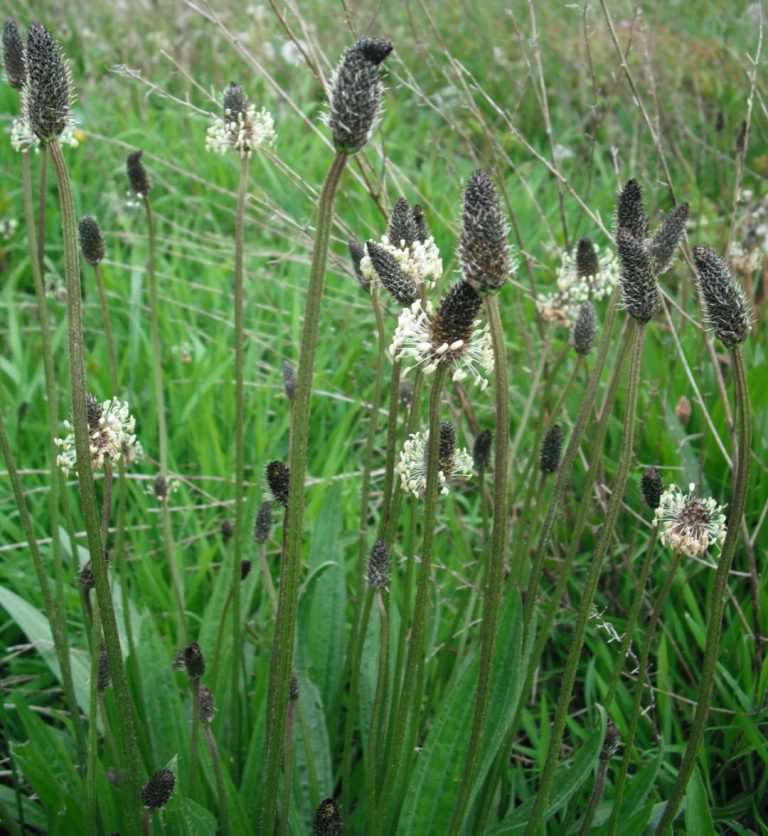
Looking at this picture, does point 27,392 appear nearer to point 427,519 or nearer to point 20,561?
point 20,561

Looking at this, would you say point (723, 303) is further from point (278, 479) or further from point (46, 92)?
point (46, 92)

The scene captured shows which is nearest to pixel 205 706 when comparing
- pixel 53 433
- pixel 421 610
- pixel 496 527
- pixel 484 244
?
pixel 421 610

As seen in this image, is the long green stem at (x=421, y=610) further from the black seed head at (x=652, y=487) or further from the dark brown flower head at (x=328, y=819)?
the black seed head at (x=652, y=487)

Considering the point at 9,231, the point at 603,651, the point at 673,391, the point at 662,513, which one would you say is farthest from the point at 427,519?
the point at 9,231

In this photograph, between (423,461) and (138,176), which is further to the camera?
(138,176)

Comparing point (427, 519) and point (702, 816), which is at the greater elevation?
point (427, 519)

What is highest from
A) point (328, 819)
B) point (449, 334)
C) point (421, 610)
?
point (449, 334)

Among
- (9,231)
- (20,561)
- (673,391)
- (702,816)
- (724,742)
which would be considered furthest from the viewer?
(9,231)
